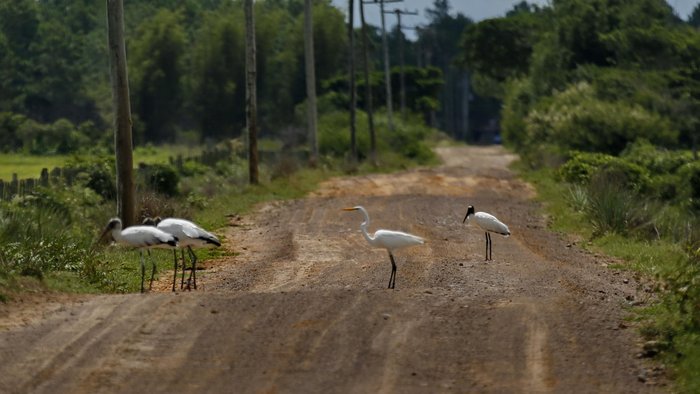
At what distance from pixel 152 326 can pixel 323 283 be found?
17.0 ft

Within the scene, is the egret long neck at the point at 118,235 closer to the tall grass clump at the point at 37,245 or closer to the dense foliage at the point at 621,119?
the tall grass clump at the point at 37,245

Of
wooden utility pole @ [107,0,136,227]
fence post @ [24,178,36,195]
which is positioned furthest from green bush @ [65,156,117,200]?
wooden utility pole @ [107,0,136,227]

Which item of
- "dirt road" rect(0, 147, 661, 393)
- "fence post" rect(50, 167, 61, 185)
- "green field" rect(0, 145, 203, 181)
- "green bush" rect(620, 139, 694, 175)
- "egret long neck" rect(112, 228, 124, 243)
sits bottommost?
"green field" rect(0, 145, 203, 181)

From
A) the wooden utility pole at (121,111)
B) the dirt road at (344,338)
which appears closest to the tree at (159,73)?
the wooden utility pole at (121,111)

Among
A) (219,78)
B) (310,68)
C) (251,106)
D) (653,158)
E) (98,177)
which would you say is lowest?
(653,158)

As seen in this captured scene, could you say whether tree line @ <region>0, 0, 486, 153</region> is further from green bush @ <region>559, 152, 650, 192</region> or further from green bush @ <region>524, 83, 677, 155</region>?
green bush @ <region>559, 152, 650, 192</region>

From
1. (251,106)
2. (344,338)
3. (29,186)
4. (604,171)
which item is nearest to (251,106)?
(251,106)

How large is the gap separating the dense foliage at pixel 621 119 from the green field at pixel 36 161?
15.8m

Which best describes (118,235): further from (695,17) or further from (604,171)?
(695,17)

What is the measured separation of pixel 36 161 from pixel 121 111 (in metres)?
39.8

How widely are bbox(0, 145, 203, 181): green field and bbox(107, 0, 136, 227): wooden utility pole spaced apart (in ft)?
75.4

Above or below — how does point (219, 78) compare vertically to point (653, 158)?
above

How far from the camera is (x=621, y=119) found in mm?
46906

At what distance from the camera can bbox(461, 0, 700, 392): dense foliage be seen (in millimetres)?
19594
